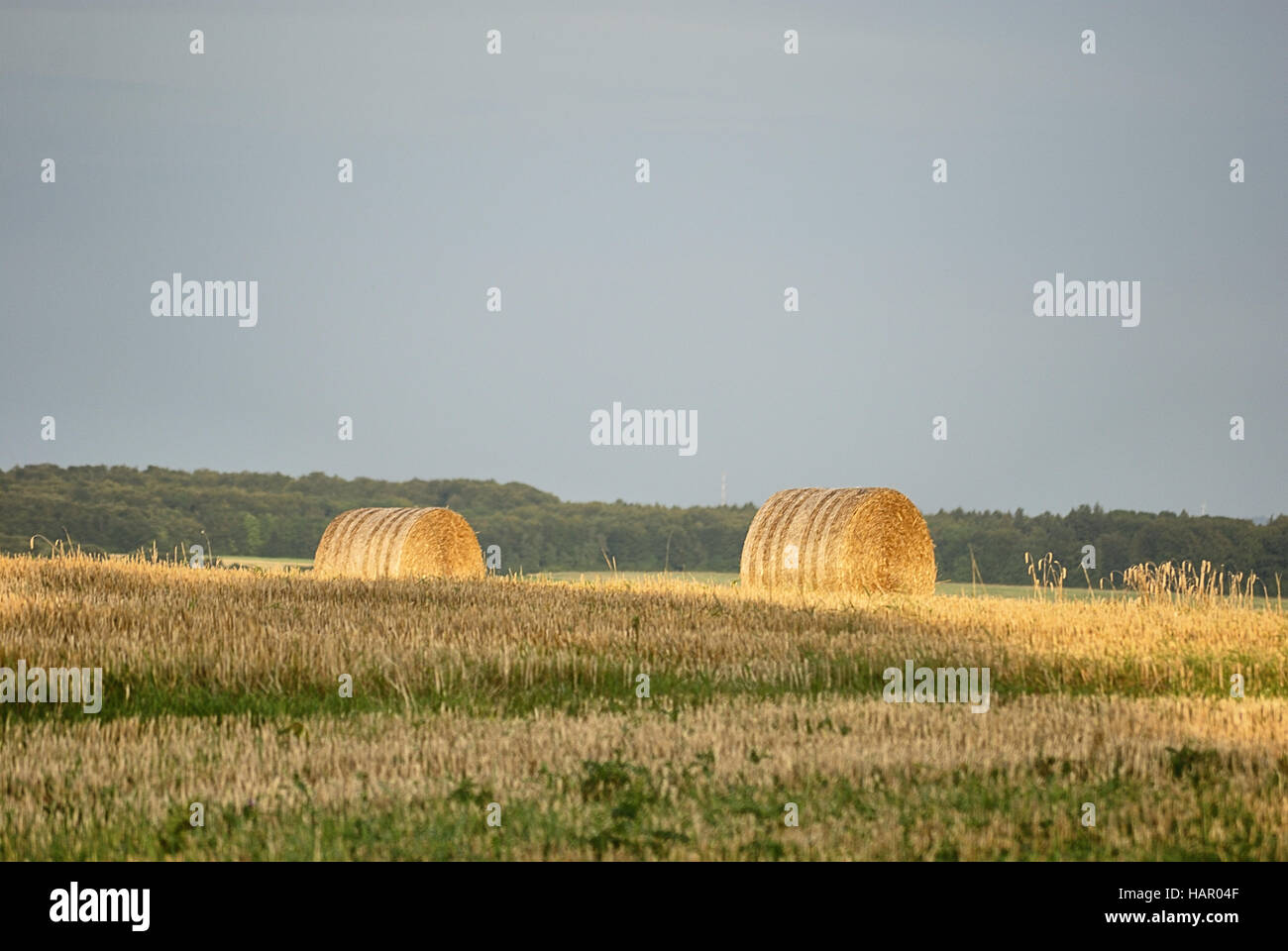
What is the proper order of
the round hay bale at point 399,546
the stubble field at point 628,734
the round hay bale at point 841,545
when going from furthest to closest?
the round hay bale at point 399,546
the round hay bale at point 841,545
the stubble field at point 628,734

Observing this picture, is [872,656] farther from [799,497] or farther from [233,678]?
[799,497]

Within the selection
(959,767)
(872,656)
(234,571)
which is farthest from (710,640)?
(234,571)

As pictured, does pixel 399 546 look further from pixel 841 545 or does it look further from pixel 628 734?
pixel 628 734

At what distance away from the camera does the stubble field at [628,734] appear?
689 centimetres

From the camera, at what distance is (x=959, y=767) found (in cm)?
841

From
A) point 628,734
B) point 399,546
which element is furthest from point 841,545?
point 628,734

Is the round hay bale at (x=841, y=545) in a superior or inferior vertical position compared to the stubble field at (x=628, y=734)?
superior

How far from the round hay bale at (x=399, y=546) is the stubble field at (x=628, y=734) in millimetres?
10564

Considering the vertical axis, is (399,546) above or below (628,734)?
above

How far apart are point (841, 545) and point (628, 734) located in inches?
565

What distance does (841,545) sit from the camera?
23.4m

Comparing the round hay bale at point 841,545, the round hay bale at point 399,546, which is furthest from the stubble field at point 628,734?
the round hay bale at point 399,546

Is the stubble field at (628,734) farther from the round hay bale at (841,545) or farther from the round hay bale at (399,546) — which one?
the round hay bale at (399,546)
